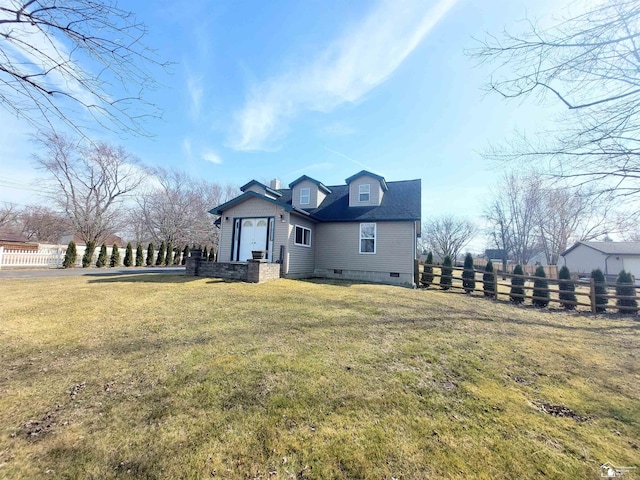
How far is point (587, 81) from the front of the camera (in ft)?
13.8

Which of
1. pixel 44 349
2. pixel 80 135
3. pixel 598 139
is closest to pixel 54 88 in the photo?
pixel 80 135

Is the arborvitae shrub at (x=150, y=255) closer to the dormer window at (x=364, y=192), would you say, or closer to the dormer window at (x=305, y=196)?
the dormer window at (x=305, y=196)

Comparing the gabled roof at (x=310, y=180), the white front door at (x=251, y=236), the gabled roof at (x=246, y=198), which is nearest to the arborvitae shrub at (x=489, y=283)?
the gabled roof at (x=246, y=198)

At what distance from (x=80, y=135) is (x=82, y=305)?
5.31m

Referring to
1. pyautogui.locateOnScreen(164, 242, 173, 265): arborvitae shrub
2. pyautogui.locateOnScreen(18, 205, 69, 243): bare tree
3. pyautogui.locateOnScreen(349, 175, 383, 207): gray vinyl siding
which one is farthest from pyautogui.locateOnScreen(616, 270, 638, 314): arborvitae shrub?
pyautogui.locateOnScreen(18, 205, 69, 243): bare tree

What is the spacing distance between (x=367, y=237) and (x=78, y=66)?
12310 mm

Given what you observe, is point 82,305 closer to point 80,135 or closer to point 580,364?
point 80,135

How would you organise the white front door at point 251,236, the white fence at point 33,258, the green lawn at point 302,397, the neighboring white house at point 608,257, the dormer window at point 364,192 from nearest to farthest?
the green lawn at point 302,397 → the white front door at point 251,236 → the white fence at point 33,258 → the dormer window at point 364,192 → the neighboring white house at point 608,257

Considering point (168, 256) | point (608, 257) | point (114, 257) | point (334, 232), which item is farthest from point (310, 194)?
point (608, 257)

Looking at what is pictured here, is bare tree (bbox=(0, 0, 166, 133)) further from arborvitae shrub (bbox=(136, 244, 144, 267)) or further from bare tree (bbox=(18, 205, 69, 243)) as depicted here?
bare tree (bbox=(18, 205, 69, 243))

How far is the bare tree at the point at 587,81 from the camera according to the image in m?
3.68

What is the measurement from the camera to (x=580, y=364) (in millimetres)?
4320

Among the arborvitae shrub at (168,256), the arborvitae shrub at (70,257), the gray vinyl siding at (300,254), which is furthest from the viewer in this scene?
the arborvitae shrub at (168,256)

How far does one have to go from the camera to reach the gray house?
40.7 ft
